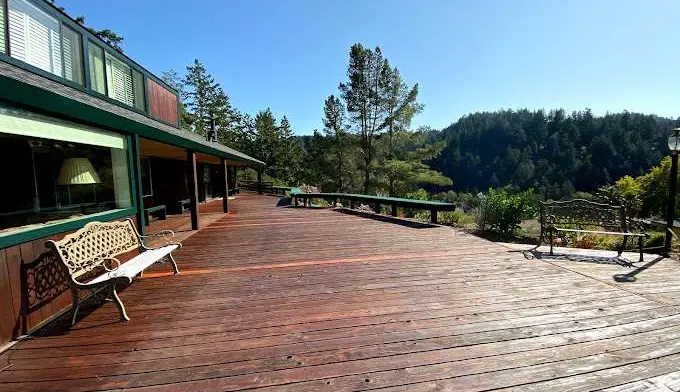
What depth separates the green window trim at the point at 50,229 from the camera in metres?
2.81

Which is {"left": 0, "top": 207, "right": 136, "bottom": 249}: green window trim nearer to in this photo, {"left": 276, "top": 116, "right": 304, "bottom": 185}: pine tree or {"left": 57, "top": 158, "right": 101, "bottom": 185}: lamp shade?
{"left": 57, "top": 158, "right": 101, "bottom": 185}: lamp shade

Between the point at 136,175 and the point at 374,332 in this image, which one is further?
the point at 136,175

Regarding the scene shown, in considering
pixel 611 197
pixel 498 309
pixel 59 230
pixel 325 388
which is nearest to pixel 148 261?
pixel 59 230

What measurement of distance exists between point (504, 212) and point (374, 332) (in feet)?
27.6

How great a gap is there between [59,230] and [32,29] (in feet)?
11.8

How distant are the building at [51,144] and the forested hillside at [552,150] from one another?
81.1 m

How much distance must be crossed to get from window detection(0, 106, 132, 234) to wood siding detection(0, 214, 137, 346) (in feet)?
0.85

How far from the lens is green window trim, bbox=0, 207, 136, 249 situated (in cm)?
281

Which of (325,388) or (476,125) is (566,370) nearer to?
(325,388)

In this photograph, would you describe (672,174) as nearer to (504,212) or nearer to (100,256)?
(504,212)

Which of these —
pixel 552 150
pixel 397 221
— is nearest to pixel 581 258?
pixel 397 221

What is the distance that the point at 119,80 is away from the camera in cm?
761

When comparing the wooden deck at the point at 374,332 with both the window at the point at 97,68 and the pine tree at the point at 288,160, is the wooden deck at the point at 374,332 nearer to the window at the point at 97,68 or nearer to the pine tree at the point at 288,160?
the window at the point at 97,68

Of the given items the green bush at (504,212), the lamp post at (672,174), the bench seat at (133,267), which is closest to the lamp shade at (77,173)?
the bench seat at (133,267)
